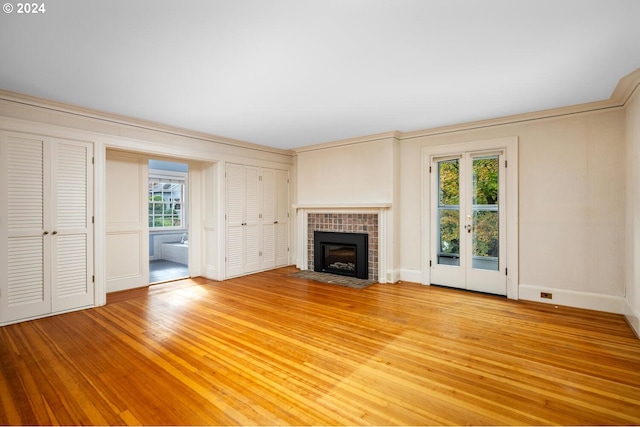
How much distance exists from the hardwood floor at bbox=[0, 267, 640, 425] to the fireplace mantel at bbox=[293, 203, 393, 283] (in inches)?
50.8

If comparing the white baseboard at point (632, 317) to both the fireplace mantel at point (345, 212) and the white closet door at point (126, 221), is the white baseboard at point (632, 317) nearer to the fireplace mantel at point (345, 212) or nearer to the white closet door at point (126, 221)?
the fireplace mantel at point (345, 212)

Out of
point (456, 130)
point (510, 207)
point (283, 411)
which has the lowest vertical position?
point (283, 411)

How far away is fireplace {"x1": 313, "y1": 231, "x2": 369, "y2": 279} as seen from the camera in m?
5.32

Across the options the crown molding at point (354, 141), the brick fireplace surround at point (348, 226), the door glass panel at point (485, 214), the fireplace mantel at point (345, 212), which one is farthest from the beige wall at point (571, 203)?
the brick fireplace surround at point (348, 226)

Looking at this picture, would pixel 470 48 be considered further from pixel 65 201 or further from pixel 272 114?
pixel 65 201

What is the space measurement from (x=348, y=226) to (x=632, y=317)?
12.2ft

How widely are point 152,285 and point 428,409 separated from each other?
4.62m

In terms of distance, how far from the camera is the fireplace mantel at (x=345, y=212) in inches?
199

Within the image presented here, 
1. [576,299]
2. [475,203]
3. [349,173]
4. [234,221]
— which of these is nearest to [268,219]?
[234,221]

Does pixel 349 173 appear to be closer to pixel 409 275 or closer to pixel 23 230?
pixel 409 275

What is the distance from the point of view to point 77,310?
373cm

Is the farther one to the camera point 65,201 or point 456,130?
point 456,130

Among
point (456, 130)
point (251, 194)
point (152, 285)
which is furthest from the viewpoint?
point (251, 194)

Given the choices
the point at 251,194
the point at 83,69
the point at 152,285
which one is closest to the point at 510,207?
the point at 251,194
